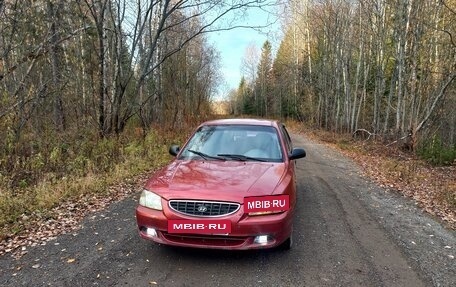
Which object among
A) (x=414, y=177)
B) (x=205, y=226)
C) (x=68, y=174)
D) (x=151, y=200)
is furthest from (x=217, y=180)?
(x=414, y=177)

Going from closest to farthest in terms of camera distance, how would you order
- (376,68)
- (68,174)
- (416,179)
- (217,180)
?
(217,180) → (68,174) → (416,179) → (376,68)

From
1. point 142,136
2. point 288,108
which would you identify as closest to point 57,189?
point 142,136

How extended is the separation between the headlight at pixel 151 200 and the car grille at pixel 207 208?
0.28 meters

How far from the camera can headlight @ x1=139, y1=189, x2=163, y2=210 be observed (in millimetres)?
4133

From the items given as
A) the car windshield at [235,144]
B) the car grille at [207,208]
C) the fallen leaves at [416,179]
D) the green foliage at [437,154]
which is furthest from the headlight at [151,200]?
the green foliage at [437,154]

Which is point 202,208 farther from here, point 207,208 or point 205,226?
point 205,226

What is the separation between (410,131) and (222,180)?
46.7 feet

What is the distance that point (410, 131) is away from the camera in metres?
16.0

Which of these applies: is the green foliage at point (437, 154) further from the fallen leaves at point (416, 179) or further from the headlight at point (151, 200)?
the headlight at point (151, 200)

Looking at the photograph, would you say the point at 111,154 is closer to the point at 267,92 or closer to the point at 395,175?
the point at 395,175

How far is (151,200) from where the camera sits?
4.21 m

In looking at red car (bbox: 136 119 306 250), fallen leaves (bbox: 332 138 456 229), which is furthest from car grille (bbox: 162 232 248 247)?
fallen leaves (bbox: 332 138 456 229)

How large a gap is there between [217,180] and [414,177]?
778cm

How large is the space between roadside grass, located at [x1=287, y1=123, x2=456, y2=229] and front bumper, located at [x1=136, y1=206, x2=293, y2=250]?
146 inches
